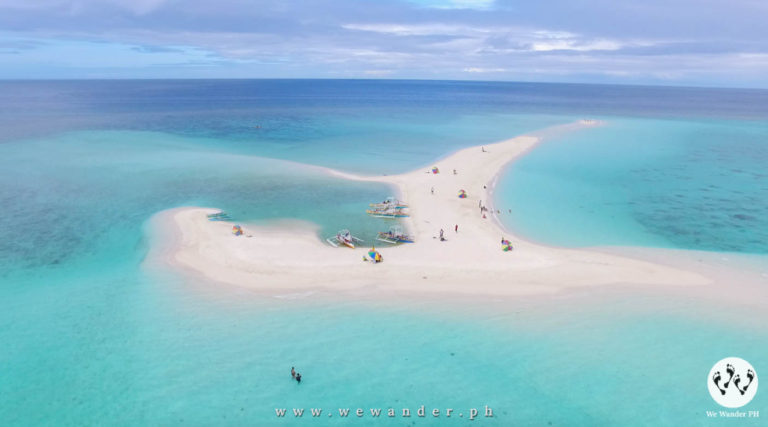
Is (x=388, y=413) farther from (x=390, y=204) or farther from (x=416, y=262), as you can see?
(x=390, y=204)

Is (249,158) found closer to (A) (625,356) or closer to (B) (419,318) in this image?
(B) (419,318)

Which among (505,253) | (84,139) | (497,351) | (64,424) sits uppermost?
(84,139)

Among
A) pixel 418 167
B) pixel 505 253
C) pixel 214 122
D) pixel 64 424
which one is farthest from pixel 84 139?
pixel 505 253

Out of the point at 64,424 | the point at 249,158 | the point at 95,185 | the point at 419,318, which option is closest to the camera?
the point at 64,424

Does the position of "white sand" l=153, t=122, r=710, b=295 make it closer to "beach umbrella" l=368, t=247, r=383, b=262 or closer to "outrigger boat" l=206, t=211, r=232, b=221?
"beach umbrella" l=368, t=247, r=383, b=262

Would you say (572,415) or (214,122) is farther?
(214,122)

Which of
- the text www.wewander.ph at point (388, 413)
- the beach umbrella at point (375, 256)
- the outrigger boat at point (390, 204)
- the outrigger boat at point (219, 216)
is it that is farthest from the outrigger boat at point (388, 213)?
the text www.wewander.ph at point (388, 413)

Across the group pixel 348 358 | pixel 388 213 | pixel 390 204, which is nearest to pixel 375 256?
pixel 348 358
